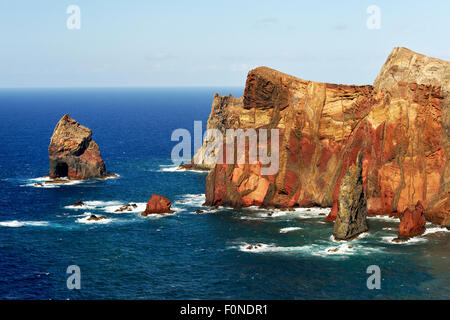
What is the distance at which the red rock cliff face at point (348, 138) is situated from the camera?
135 metres

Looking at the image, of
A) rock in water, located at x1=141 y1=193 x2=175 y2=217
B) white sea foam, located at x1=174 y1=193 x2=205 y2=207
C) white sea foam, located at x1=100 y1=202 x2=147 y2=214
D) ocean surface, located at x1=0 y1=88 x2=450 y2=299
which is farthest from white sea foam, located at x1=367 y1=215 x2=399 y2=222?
white sea foam, located at x1=100 y1=202 x2=147 y2=214

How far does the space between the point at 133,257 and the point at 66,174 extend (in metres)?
85.0

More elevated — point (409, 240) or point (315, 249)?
point (409, 240)

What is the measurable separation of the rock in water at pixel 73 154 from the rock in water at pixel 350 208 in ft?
295

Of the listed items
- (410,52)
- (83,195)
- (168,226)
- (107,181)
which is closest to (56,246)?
(168,226)

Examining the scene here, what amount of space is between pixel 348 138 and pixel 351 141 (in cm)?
131

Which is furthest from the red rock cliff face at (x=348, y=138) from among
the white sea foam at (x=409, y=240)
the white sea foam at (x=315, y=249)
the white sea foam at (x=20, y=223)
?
the white sea foam at (x=20, y=223)

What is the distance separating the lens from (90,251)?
4424 inches

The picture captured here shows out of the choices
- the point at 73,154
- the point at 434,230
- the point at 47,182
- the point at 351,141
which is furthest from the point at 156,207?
the point at 434,230

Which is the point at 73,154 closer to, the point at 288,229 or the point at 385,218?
the point at 288,229

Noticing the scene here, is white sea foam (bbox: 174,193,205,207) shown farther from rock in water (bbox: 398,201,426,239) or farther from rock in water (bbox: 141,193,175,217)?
rock in water (bbox: 398,201,426,239)

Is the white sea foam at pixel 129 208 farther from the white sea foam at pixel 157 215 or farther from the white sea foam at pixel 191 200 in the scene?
the white sea foam at pixel 191 200

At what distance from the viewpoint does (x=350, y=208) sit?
4606 inches

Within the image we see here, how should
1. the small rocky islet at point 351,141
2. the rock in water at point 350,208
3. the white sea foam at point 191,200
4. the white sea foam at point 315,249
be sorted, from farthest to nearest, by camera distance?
the white sea foam at point 191,200
the small rocky islet at point 351,141
the rock in water at point 350,208
the white sea foam at point 315,249
